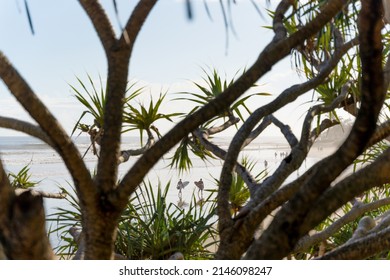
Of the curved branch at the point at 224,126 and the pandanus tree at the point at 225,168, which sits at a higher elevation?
the curved branch at the point at 224,126

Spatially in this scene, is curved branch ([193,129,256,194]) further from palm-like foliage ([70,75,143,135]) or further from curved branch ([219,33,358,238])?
curved branch ([219,33,358,238])

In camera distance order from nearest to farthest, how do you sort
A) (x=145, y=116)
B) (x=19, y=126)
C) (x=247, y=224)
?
1. (x=247, y=224)
2. (x=19, y=126)
3. (x=145, y=116)

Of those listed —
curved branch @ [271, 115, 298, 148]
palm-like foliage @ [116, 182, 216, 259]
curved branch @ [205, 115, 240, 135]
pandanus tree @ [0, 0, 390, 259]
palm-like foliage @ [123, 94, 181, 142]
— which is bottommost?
palm-like foliage @ [116, 182, 216, 259]

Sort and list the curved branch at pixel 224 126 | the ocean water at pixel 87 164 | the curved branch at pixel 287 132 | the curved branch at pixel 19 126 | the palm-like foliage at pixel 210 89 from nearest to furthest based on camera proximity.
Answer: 1. the curved branch at pixel 19 126
2. the curved branch at pixel 287 132
3. the curved branch at pixel 224 126
4. the palm-like foliage at pixel 210 89
5. the ocean water at pixel 87 164

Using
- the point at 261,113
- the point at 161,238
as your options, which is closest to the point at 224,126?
the point at 161,238

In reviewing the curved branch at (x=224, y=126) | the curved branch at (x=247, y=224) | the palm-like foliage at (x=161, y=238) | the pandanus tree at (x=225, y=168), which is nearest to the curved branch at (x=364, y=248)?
the pandanus tree at (x=225, y=168)

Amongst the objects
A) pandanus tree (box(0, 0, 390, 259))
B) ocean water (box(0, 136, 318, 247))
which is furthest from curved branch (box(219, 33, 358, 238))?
ocean water (box(0, 136, 318, 247))

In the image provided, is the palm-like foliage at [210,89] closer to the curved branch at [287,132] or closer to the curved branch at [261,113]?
the curved branch at [287,132]

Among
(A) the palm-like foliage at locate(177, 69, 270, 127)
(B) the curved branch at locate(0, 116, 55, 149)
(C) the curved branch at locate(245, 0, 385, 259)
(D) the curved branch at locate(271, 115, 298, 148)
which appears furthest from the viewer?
(A) the palm-like foliage at locate(177, 69, 270, 127)

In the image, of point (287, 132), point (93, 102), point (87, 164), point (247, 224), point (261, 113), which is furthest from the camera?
point (87, 164)

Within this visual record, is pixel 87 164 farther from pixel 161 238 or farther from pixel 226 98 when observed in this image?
pixel 226 98

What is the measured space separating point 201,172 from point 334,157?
1202cm

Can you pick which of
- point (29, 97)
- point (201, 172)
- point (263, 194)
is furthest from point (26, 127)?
point (201, 172)

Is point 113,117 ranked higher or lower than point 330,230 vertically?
higher
